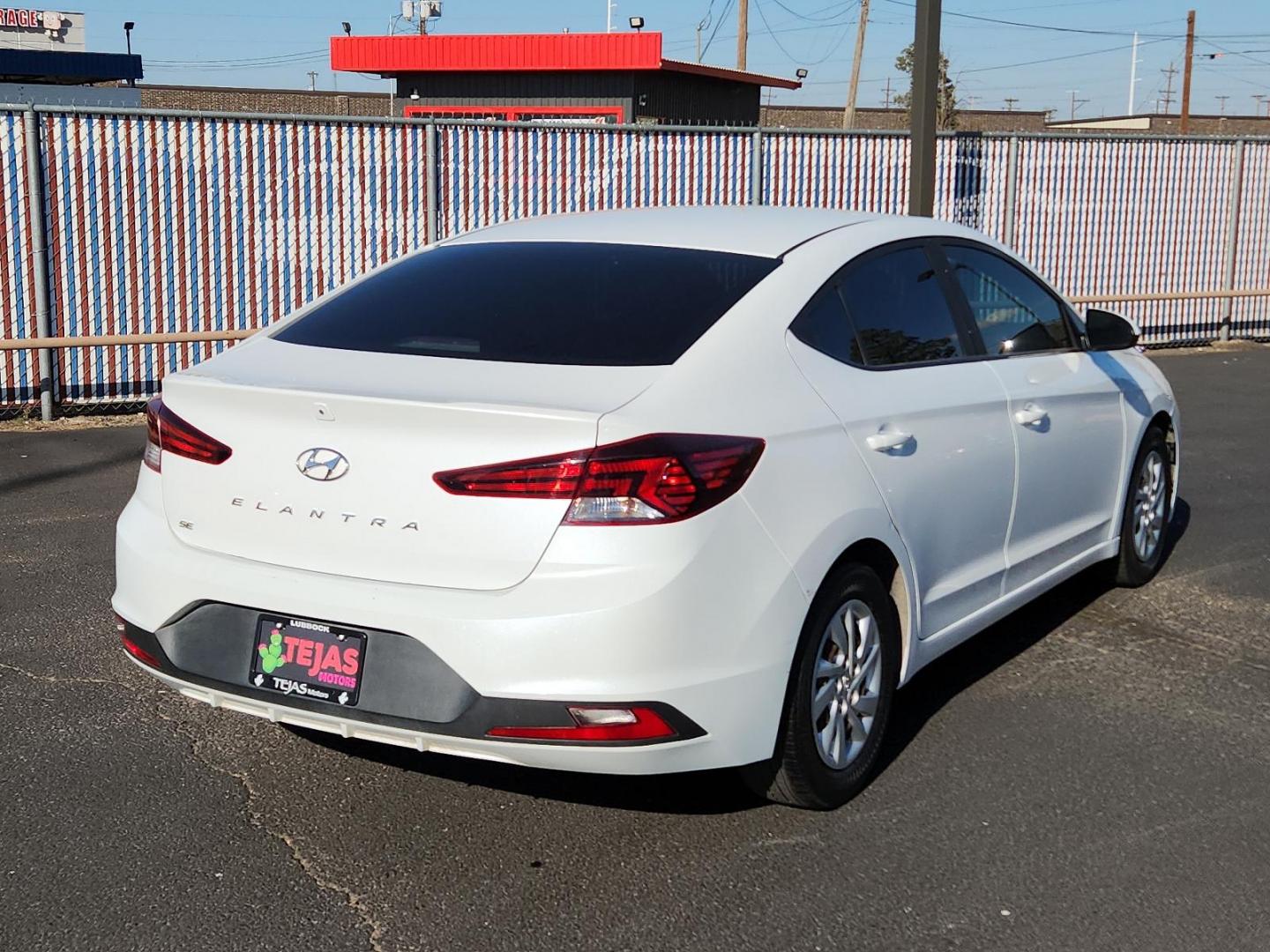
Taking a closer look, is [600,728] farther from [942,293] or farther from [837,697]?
[942,293]

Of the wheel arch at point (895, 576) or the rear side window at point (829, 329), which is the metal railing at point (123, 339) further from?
the wheel arch at point (895, 576)

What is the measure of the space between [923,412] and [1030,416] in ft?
2.52

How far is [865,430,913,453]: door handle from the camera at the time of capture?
3977 millimetres

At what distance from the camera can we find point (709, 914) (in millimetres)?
3402

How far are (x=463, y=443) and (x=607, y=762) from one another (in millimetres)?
815

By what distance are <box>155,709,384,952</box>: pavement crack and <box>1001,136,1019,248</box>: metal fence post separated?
→ 1221 cm

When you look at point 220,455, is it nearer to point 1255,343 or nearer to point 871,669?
point 871,669

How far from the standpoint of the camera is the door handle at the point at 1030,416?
4.81m

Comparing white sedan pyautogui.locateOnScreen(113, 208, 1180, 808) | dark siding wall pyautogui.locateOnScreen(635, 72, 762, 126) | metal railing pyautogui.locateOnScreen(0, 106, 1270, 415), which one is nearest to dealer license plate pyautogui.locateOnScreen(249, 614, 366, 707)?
white sedan pyautogui.locateOnScreen(113, 208, 1180, 808)

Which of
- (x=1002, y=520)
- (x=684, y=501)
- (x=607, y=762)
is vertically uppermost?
(x=684, y=501)

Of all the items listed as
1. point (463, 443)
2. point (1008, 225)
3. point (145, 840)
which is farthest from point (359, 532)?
point (1008, 225)

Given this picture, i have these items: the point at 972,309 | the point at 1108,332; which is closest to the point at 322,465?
the point at 972,309

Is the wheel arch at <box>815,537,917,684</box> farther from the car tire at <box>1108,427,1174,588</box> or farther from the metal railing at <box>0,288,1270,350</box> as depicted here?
the metal railing at <box>0,288,1270,350</box>

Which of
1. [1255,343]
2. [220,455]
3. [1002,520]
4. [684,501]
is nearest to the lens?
[684,501]
